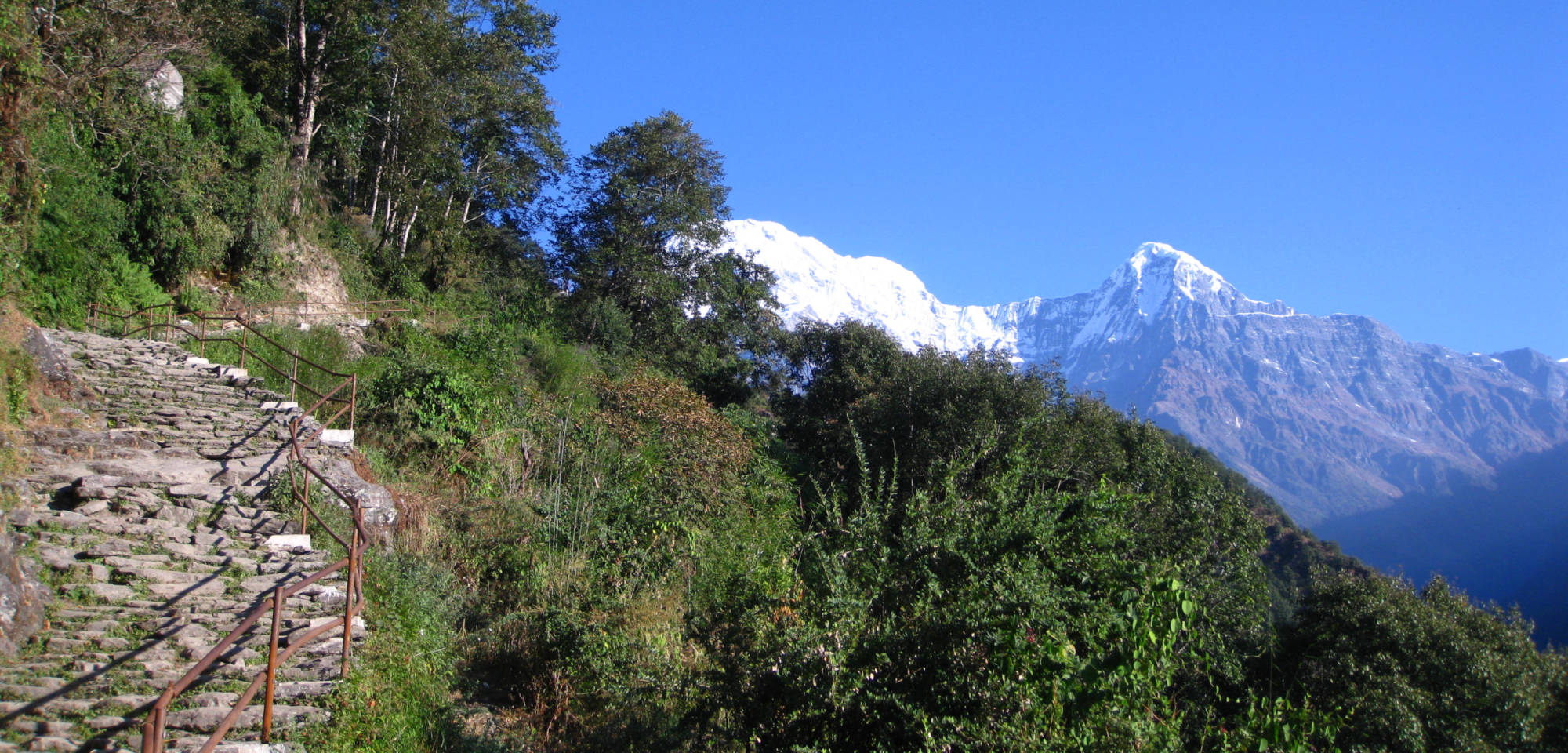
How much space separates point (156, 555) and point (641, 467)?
307 inches

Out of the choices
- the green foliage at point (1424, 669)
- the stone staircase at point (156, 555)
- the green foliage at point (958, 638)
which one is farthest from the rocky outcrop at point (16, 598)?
the green foliage at point (1424, 669)

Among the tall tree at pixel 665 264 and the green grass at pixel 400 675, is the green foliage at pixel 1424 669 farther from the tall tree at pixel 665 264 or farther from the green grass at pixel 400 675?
the tall tree at pixel 665 264

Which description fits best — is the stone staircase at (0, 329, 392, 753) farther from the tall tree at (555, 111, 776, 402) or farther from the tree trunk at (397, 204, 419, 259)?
the tall tree at (555, 111, 776, 402)

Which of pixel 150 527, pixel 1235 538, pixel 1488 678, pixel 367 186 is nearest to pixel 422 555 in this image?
pixel 150 527

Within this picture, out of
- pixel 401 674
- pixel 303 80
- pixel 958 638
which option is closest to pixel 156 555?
pixel 401 674

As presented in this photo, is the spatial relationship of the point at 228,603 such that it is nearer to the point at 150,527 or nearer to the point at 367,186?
the point at 150,527

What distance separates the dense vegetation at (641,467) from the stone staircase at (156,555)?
0.79 metres

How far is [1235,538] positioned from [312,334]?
21197mm

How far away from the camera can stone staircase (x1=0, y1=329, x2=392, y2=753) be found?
5.86 meters

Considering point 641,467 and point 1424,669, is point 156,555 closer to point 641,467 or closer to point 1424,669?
point 641,467

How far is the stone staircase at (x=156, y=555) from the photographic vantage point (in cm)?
586

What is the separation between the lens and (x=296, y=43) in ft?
80.1

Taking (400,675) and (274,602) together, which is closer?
(274,602)

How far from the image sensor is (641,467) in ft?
49.3
